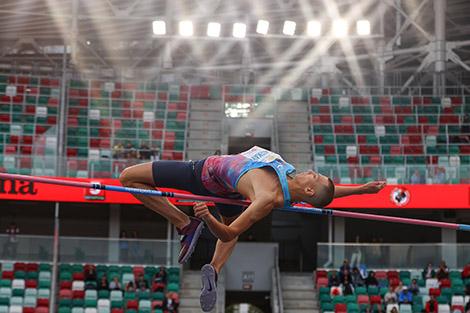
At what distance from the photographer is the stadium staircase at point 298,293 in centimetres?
2695

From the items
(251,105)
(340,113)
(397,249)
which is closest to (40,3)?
Result: (251,105)

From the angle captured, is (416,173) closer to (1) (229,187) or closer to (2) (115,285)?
(2) (115,285)

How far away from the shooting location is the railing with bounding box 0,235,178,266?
85.0 feet

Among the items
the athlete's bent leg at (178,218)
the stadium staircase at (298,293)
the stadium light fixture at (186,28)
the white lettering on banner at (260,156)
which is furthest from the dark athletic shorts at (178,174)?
the stadium light fixture at (186,28)

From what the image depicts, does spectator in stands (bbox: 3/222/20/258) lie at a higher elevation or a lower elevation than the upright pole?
lower

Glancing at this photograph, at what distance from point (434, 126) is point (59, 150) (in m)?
12.7


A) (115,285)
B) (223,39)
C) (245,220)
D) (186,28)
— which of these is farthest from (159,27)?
(245,220)

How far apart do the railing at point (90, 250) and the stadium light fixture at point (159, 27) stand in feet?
41.4

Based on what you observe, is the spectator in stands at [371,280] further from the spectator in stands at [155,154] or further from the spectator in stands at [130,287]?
the spectator in stands at [155,154]

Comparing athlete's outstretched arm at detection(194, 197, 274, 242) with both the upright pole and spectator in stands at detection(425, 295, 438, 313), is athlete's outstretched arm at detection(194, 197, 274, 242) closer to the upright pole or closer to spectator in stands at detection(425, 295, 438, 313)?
spectator in stands at detection(425, 295, 438, 313)

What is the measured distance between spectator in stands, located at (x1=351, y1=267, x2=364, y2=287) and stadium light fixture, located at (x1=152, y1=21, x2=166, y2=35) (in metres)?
14.4

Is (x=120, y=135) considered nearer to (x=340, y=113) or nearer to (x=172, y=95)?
(x=172, y=95)

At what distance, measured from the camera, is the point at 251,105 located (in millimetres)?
33188

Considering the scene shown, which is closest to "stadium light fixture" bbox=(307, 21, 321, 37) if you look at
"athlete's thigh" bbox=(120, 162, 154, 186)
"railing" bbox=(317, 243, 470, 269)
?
"railing" bbox=(317, 243, 470, 269)
